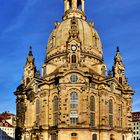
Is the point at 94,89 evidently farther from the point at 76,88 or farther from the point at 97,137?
the point at 97,137

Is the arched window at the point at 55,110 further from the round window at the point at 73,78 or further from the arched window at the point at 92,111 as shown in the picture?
the arched window at the point at 92,111

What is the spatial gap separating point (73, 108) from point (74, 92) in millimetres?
3584

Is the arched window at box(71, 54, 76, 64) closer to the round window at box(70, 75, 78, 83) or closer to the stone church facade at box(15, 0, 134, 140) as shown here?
the stone church facade at box(15, 0, 134, 140)

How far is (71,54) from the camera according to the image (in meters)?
88.3

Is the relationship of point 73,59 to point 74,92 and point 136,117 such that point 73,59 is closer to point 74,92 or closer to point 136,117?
point 74,92

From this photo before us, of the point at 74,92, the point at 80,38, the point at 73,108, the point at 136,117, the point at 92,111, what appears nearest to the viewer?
the point at 73,108

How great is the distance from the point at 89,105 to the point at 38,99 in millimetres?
12789

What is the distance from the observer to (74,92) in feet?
279

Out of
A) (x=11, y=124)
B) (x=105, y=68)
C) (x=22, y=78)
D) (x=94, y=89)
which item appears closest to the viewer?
(x=94, y=89)

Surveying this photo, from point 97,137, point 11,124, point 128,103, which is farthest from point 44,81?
point 11,124

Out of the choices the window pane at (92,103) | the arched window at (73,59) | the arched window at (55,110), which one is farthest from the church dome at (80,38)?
the arched window at (55,110)

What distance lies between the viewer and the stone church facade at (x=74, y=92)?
8375 cm

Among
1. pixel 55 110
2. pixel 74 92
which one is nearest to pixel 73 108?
pixel 74 92

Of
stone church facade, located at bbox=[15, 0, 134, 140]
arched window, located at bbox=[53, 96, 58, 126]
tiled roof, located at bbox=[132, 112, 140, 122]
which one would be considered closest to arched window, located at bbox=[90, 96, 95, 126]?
stone church facade, located at bbox=[15, 0, 134, 140]
